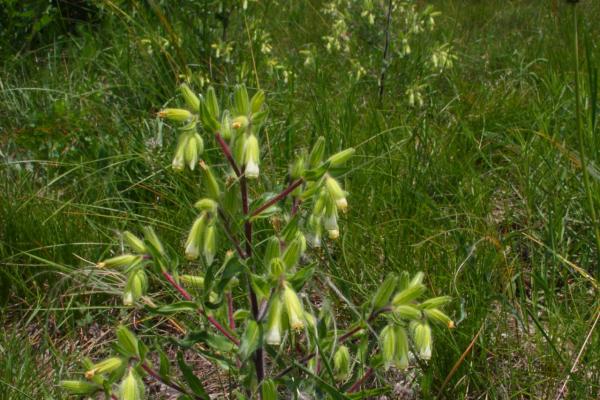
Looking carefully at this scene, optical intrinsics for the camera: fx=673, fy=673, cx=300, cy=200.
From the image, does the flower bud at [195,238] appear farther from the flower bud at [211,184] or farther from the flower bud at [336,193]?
the flower bud at [336,193]

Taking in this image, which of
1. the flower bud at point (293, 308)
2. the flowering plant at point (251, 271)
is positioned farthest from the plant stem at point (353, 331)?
the flower bud at point (293, 308)

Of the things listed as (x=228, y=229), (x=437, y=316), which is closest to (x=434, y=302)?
(x=437, y=316)

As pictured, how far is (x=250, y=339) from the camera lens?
4.37 ft

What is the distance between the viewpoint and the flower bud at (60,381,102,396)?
1.41 meters

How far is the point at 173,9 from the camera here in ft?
12.4

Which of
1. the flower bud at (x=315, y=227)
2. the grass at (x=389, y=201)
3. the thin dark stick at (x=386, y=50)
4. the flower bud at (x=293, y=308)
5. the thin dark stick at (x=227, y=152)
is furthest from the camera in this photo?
the thin dark stick at (x=386, y=50)

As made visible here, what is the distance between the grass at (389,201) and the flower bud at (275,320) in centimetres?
54

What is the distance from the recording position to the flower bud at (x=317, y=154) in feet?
4.36

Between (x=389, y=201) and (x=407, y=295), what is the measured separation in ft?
3.68

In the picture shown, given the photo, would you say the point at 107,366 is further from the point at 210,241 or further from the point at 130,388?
the point at 210,241

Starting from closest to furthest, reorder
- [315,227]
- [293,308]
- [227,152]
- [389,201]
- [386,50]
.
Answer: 1. [293,308]
2. [227,152]
3. [315,227]
4. [389,201]
5. [386,50]

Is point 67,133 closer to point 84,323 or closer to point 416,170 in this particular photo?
point 84,323

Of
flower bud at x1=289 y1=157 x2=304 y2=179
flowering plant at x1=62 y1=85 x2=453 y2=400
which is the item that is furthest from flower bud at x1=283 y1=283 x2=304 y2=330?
flower bud at x1=289 y1=157 x2=304 y2=179

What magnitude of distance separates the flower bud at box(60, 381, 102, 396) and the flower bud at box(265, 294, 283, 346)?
17.1 inches
